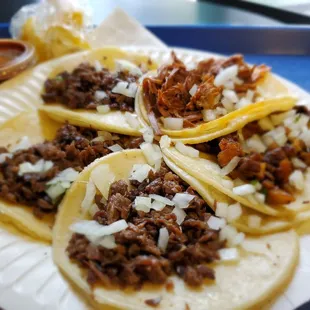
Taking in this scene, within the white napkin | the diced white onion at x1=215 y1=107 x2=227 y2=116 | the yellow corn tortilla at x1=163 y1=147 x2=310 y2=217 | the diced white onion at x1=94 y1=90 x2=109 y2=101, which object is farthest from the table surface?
the yellow corn tortilla at x1=163 y1=147 x2=310 y2=217

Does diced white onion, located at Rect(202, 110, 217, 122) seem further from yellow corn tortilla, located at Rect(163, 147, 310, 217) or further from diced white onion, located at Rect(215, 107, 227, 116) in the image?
yellow corn tortilla, located at Rect(163, 147, 310, 217)

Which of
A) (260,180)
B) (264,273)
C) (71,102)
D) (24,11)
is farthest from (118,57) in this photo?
(264,273)

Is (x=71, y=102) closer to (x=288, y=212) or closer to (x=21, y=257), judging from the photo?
(x=21, y=257)

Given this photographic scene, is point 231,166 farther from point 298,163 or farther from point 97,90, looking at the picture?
point 97,90

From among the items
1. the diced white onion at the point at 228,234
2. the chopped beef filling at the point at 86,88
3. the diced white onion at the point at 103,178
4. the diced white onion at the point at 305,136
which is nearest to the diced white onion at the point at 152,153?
the diced white onion at the point at 103,178

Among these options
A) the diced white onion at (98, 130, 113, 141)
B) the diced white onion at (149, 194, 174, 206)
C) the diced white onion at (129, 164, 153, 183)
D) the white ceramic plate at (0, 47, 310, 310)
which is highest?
the diced white onion at (149, 194, 174, 206)

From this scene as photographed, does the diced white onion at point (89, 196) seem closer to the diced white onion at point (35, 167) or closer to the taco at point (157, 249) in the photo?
the taco at point (157, 249)
